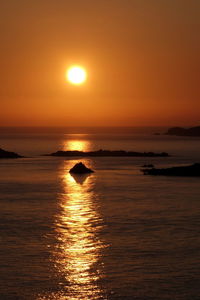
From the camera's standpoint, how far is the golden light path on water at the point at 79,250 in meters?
23.2

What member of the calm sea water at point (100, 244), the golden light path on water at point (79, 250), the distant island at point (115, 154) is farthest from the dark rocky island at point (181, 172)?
the distant island at point (115, 154)

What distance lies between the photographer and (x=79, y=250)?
1203 inches

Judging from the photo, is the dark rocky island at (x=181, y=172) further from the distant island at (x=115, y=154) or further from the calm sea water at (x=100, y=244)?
the distant island at (x=115, y=154)

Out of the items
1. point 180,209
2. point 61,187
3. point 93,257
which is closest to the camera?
point 93,257

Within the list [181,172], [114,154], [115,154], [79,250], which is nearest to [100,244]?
[79,250]

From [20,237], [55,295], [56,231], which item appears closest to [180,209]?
[56,231]

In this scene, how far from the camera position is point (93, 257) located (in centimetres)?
2859

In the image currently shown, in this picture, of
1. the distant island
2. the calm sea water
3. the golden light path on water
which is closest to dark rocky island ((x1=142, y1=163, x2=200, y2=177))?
the calm sea water

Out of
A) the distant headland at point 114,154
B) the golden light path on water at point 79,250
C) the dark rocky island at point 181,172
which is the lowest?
the golden light path on water at point 79,250

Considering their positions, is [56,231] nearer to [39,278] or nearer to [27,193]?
[39,278]

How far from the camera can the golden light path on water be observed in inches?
914

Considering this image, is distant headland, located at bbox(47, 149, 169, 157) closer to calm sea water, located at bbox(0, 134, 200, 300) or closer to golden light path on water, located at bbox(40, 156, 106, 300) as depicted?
calm sea water, located at bbox(0, 134, 200, 300)

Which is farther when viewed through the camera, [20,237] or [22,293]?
[20,237]

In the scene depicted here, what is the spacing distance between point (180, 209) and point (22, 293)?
1072 inches
